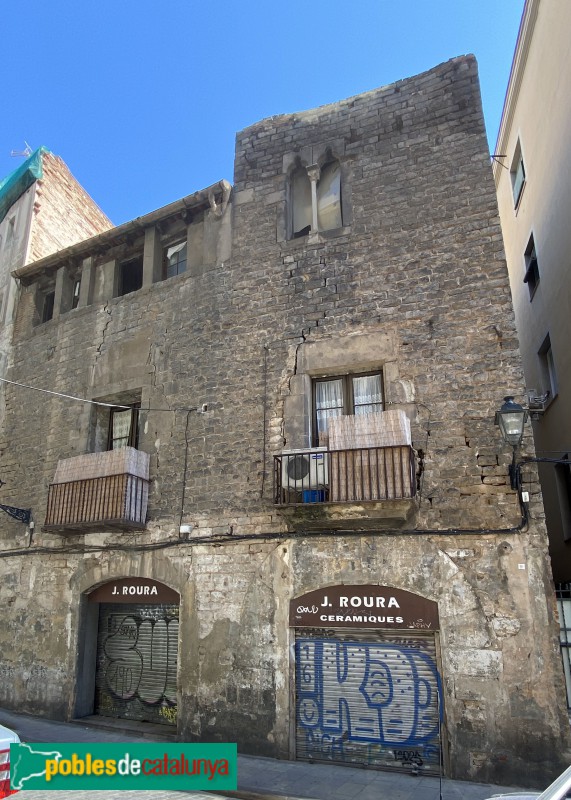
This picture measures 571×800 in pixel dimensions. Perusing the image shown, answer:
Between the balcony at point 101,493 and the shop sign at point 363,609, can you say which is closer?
the shop sign at point 363,609

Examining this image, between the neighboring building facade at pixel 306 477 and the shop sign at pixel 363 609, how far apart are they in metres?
0.03

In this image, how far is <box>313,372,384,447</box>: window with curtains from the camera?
28.8 ft

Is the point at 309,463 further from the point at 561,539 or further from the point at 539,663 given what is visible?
the point at 561,539

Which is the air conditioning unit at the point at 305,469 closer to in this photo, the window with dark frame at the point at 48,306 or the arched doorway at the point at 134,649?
the arched doorway at the point at 134,649

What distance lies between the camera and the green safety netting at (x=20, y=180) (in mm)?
14836

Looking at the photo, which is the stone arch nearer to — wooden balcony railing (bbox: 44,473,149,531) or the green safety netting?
wooden balcony railing (bbox: 44,473,149,531)

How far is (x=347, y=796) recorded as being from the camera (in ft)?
20.4

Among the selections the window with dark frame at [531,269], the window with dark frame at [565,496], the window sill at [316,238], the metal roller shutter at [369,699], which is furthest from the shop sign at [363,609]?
the window with dark frame at [531,269]

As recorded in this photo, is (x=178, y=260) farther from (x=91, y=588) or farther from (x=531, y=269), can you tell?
(x=531, y=269)

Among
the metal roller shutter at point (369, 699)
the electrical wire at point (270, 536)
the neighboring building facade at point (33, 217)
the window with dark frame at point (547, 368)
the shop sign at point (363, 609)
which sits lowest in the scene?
the metal roller shutter at point (369, 699)

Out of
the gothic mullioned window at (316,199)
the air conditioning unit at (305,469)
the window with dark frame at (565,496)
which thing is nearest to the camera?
the air conditioning unit at (305,469)

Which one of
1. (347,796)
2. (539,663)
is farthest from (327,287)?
(347,796)

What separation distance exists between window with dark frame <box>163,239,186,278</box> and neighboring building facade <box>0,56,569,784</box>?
8 centimetres

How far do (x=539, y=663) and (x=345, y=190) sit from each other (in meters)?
7.68
